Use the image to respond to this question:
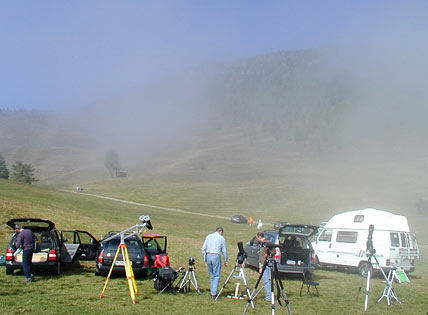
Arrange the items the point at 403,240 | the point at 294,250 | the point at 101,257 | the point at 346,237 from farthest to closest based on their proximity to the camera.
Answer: the point at 346,237 < the point at 403,240 < the point at 294,250 < the point at 101,257

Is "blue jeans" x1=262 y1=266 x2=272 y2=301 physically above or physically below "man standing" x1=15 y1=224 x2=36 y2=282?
below

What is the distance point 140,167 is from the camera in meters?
166

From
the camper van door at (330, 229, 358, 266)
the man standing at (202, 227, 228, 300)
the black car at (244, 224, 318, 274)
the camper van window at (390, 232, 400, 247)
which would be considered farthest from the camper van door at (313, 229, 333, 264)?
the man standing at (202, 227, 228, 300)

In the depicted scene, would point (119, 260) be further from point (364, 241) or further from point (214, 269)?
point (364, 241)

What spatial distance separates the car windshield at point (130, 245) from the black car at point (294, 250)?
4452 millimetres

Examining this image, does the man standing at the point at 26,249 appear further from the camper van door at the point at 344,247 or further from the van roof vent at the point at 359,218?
the van roof vent at the point at 359,218

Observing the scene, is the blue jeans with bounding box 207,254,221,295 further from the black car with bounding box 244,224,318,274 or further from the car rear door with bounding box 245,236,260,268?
the car rear door with bounding box 245,236,260,268

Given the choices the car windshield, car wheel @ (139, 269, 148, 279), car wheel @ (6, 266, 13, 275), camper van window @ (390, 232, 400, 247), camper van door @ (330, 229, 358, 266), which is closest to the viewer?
car wheel @ (6, 266, 13, 275)

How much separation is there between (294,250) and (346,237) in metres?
5.25

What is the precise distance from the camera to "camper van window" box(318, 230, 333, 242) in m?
21.6

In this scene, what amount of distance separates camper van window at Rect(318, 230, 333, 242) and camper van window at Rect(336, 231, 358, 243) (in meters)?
0.55

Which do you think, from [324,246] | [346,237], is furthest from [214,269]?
[324,246]

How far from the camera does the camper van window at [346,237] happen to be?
66.6 ft

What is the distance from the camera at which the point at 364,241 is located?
19.7m
